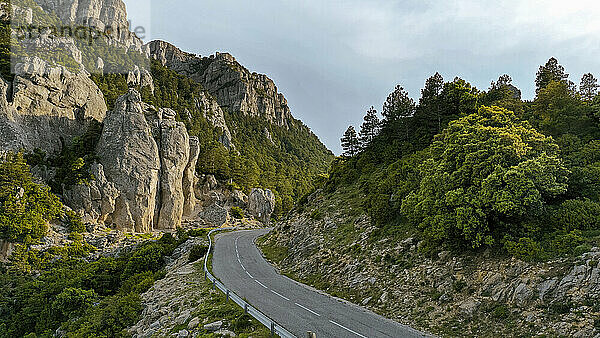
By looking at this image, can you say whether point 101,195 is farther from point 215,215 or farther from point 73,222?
point 215,215

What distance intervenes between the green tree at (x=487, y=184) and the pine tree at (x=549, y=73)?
3545cm

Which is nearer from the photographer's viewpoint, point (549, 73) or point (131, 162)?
point (549, 73)

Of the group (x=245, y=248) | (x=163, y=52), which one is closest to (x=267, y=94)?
(x=163, y=52)

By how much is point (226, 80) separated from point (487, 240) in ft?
495

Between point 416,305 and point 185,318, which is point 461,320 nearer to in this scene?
point 416,305

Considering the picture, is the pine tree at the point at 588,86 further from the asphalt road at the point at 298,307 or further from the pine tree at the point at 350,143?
the asphalt road at the point at 298,307

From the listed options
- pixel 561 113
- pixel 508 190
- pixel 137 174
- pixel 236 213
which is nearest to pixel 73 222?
pixel 137 174

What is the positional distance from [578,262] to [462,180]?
6.21 m

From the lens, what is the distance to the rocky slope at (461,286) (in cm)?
1204

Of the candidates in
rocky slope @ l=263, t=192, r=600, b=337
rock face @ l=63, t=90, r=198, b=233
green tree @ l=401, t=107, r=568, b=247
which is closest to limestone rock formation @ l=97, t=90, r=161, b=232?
rock face @ l=63, t=90, r=198, b=233

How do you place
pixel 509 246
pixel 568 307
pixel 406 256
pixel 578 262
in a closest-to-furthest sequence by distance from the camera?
pixel 568 307 < pixel 578 262 < pixel 509 246 < pixel 406 256

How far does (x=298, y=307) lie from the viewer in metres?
17.3

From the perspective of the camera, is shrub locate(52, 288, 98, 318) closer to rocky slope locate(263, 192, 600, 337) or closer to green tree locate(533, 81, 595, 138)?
rocky slope locate(263, 192, 600, 337)

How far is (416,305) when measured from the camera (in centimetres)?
1602
